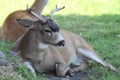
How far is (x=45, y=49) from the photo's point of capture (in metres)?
7.71

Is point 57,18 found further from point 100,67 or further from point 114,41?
point 100,67

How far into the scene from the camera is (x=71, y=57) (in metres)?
8.48

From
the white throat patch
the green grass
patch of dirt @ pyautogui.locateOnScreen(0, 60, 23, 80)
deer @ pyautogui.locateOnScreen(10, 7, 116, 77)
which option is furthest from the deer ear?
patch of dirt @ pyautogui.locateOnScreen(0, 60, 23, 80)

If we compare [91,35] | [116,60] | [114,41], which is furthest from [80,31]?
[116,60]

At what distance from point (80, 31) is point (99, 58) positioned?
2803 millimetres

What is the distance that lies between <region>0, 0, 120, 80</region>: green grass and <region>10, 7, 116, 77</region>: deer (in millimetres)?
272

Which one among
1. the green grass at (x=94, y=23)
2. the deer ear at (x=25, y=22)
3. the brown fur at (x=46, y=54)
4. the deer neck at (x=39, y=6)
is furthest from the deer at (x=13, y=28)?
the deer ear at (x=25, y=22)

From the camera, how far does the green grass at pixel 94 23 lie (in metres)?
8.73

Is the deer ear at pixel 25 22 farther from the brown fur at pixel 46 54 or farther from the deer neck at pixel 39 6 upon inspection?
the deer neck at pixel 39 6

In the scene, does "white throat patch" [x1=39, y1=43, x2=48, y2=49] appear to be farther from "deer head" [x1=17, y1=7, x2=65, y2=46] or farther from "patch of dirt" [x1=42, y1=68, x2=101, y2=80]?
"patch of dirt" [x1=42, y1=68, x2=101, y2=80]

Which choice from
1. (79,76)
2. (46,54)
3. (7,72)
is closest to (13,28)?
(46,54)

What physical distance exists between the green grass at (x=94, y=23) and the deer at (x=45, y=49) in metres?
0.27

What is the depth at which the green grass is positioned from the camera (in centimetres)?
873

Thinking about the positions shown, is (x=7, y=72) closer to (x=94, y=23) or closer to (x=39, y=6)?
(x=39, y=6)
